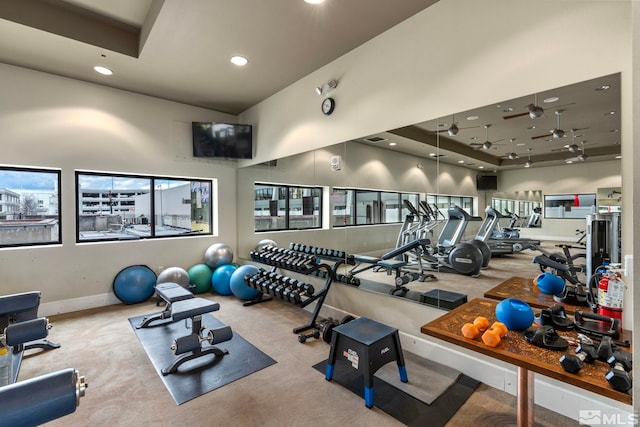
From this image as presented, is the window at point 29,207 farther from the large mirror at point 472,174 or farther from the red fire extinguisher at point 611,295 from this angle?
the red fire extinguisher at point 611,295

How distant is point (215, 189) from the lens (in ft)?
18.4

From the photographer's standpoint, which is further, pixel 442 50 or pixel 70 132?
pixel 70 132

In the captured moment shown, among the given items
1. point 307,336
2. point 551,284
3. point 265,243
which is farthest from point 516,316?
point 265,243

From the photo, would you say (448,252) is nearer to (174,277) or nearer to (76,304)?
(174,277)

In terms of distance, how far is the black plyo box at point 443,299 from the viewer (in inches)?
105

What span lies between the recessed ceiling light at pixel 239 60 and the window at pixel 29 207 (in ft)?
9.96

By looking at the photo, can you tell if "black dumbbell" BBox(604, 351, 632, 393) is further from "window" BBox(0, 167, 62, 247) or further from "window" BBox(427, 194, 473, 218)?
"window" BBox(0, 167, 62, 247)

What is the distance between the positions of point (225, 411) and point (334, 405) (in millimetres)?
825

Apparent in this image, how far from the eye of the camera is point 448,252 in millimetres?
2914

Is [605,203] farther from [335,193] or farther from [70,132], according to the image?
[70,132]

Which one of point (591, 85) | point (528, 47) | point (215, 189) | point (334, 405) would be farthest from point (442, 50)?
point (215, 189)

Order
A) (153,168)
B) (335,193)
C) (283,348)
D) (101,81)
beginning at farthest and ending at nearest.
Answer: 1. (153,168)
2. (101,81)
3. (335,193)
4. (283,348)

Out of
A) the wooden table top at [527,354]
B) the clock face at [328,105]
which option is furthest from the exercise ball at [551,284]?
the clock face at [328,105]

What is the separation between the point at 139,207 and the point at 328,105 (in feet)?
12.0
